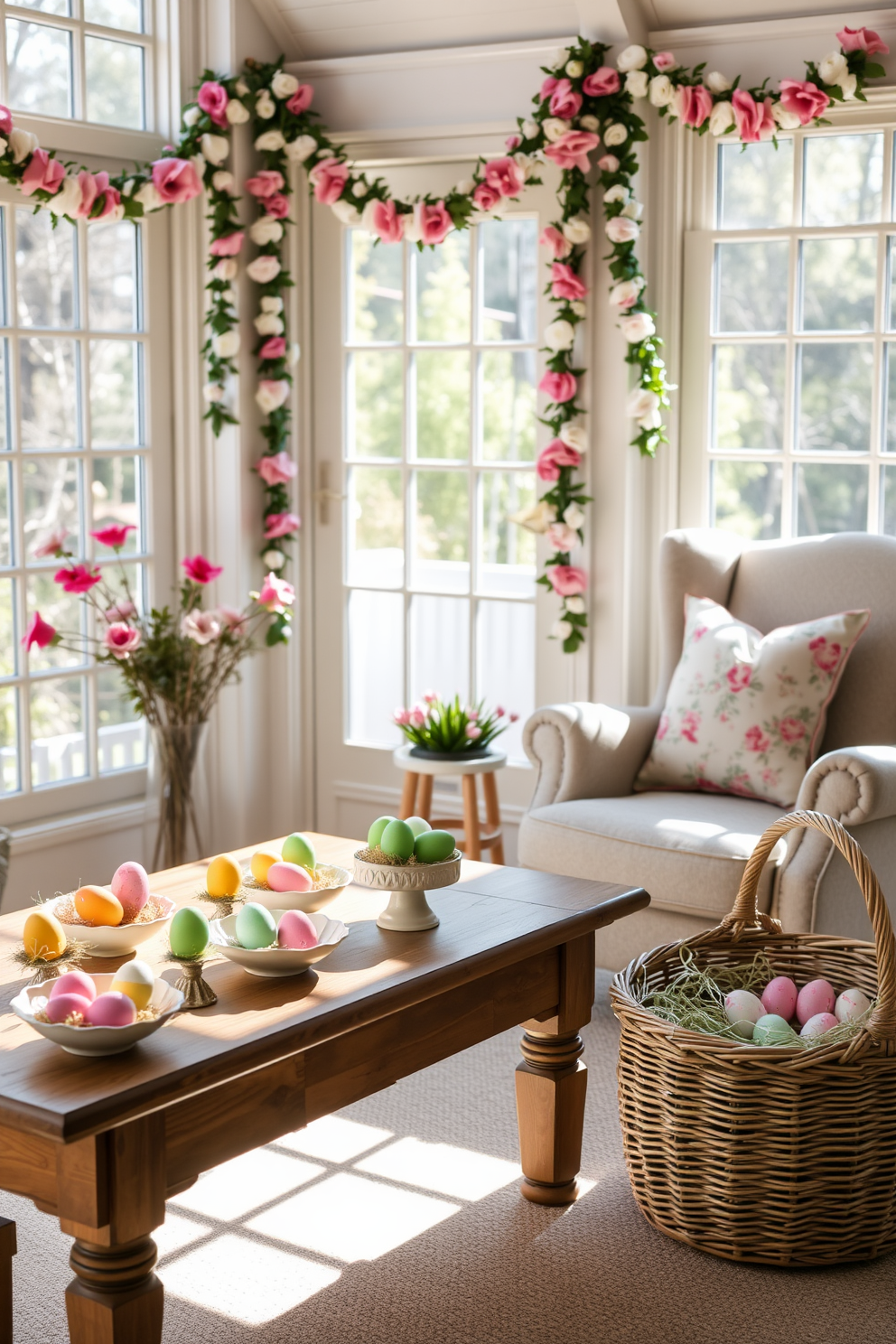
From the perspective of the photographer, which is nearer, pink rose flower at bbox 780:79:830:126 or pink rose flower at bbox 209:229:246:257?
pink rose flower at bbox 780:79:830:126

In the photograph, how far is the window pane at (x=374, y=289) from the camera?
4.29 metres

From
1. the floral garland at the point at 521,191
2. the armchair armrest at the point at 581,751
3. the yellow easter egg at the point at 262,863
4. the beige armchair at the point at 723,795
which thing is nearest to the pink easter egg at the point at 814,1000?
the beige armchair at the point at 723,795

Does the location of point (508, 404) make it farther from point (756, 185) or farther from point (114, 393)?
point (114, 393)

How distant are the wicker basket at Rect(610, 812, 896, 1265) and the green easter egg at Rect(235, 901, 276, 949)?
68 cm

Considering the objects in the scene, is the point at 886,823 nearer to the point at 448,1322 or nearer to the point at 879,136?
the point at 448,1322

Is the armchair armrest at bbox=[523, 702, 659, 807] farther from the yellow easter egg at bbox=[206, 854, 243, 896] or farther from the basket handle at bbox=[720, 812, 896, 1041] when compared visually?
the yellow easter egg at bbox=[206, 854, 243, 896]

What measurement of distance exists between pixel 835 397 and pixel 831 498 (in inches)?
10.4

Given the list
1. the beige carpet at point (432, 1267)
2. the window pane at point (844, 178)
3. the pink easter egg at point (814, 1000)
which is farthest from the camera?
the window pane at point (844, 178)

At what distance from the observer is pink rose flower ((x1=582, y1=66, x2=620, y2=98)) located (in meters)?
3.71

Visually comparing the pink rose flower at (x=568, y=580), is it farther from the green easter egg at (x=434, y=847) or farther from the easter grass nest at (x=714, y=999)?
the green easter egg at (x=434, y=847)

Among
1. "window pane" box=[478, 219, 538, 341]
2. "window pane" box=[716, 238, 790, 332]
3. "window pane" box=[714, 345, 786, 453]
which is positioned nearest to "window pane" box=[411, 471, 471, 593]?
"window pane" box=[478, 219, 538, 341]

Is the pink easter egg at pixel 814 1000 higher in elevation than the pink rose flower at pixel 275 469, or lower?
lower

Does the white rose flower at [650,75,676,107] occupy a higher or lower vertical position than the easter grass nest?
higher

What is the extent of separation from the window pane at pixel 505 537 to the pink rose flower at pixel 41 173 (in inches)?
54.7
